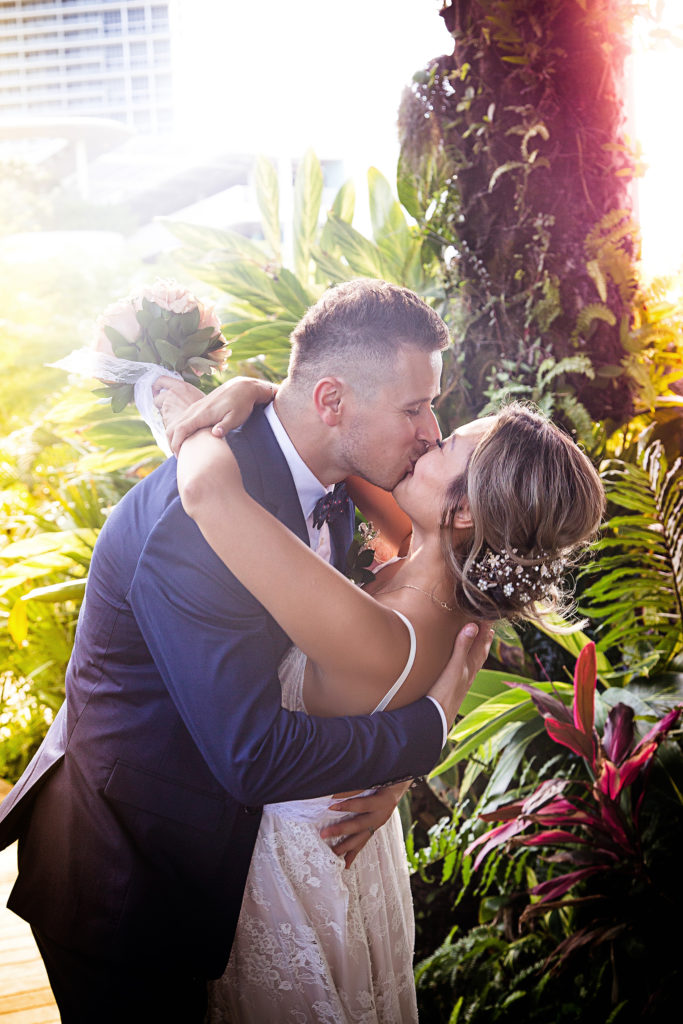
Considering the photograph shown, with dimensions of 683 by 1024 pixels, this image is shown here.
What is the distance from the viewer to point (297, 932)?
1.27 meters

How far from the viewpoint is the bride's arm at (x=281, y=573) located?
1.05 meters

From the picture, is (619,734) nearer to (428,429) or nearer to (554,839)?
(554,839)

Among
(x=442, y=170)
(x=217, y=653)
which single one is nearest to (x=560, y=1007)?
(x=217, y=653)

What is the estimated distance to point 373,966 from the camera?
139 cm

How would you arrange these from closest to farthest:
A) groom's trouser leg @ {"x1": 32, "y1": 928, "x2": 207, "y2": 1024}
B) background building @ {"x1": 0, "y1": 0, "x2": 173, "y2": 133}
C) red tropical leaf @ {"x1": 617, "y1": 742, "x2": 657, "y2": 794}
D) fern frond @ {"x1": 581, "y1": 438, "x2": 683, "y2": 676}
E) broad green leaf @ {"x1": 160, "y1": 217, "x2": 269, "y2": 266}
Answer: groom's trouser leg @ {"x1": 32, "y1": 928, "x2": 207, "y2": 1024}, red tropical leaf @ {"x1": 617, "y1": 742, "x2": 657, "y2": 794}, fern frond @ {"x1": 581, "y1": 438, "x2": 683, "y2": 676}, broad green leaf @ {"x1": 160, "y1": 217, "x2": 269, "y2": 266}, background building @ {"x1": 0, "y1": 0, "x2": 173, "y2": 133}

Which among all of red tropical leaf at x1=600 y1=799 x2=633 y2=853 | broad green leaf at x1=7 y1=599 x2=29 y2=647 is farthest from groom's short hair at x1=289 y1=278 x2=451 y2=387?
broad green leaf at x1=7 y1=599 x2=29 y2=647

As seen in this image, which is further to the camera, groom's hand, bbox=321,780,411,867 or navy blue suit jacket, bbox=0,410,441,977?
groom's hand, bbox=321,780,411,867

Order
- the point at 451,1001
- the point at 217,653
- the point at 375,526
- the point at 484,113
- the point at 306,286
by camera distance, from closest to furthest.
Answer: the point at 217,653 → the point at 375,526 → the point at 451,1001 → the point at 484,113 → the point at 306,286

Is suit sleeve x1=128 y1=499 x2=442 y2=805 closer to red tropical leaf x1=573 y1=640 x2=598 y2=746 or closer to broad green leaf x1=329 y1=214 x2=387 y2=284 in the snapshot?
red tropical leaf x1=573 y1=640 x2=598 y2=746

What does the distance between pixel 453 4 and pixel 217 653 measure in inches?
85.2

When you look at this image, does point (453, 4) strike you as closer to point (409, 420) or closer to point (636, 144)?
point (636, 144)

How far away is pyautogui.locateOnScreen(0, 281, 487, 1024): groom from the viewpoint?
3.43 feet

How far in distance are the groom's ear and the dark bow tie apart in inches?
6.1

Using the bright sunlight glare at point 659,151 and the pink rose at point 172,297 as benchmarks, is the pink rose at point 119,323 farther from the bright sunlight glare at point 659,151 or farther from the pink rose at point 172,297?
the bright sunlight glare at point 659,151
